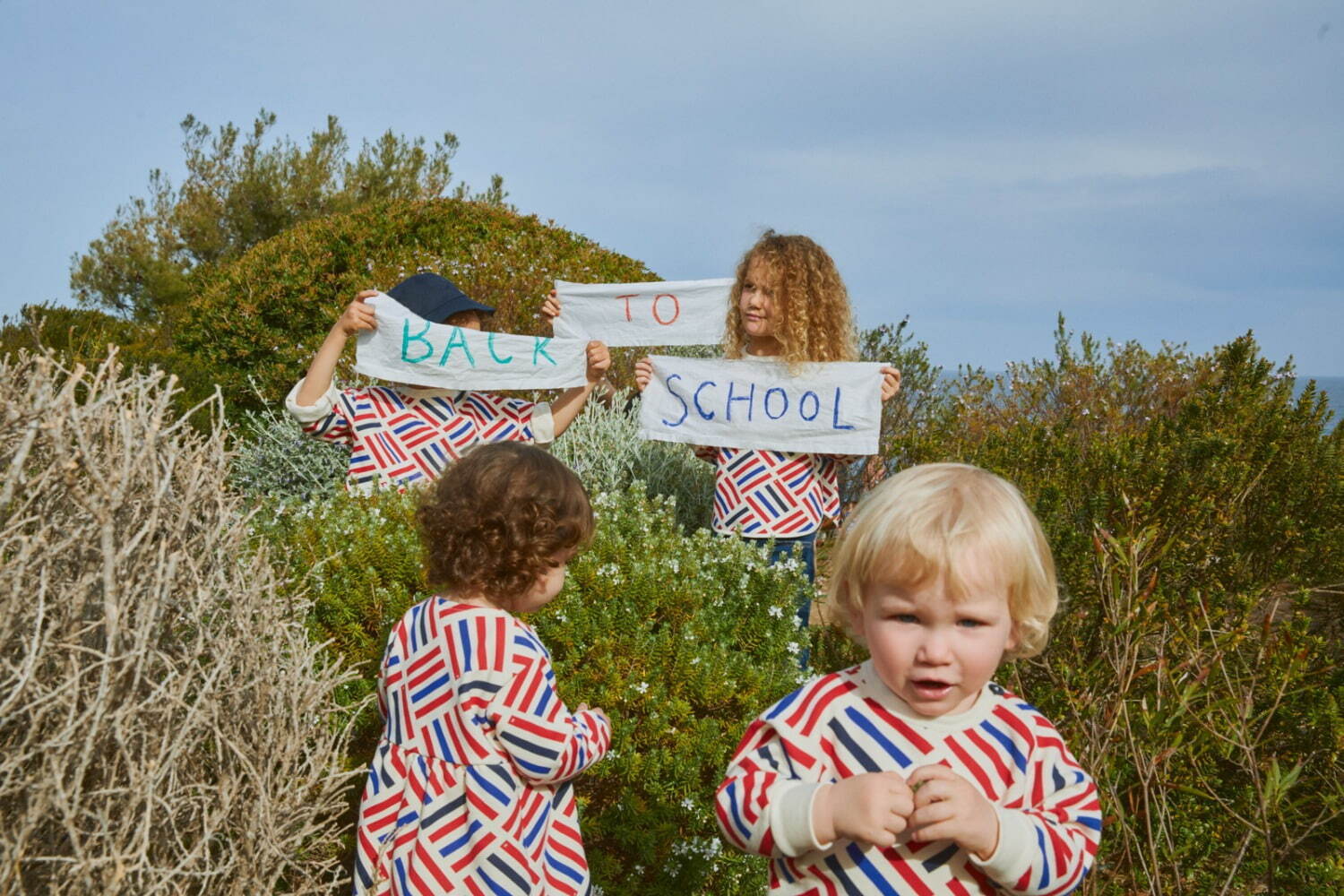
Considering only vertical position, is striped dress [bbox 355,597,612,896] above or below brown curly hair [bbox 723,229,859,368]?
below

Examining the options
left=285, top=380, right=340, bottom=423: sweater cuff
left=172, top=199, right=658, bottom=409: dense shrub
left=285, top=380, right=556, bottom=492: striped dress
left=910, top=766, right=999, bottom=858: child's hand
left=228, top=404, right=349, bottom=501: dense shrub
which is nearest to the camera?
left=910, top=766, right=999, bottom=858: child's hand

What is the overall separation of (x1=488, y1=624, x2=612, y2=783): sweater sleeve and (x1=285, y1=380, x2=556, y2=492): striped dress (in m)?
2.04

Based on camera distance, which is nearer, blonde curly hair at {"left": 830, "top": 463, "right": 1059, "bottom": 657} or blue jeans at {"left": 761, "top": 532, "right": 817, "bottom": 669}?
blonde curly hair at {"left": 830, "top": 463, "right": 1059, "bottom": 657}

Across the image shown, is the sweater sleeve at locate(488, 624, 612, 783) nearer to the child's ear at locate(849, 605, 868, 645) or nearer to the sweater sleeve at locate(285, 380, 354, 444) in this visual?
the child's ear at locate(849, 605, 868, 645)

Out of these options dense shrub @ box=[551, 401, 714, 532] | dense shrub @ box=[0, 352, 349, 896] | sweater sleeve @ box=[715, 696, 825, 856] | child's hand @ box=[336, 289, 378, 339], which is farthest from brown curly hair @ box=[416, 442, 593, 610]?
dense shrub @ box=[551, 401, 714, 532]

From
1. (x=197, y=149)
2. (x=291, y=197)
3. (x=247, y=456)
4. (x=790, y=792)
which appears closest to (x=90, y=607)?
(x=790, y=792)

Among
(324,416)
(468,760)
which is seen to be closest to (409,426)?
(324,416)

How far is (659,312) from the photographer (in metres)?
4.71

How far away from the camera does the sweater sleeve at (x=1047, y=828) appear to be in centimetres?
144

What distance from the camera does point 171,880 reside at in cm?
185

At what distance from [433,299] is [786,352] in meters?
1.46

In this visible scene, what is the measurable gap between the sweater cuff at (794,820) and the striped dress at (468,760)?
1.89 feet

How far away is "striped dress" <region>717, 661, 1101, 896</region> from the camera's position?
1484 millimetres

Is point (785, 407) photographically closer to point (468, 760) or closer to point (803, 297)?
point (803, 297)
